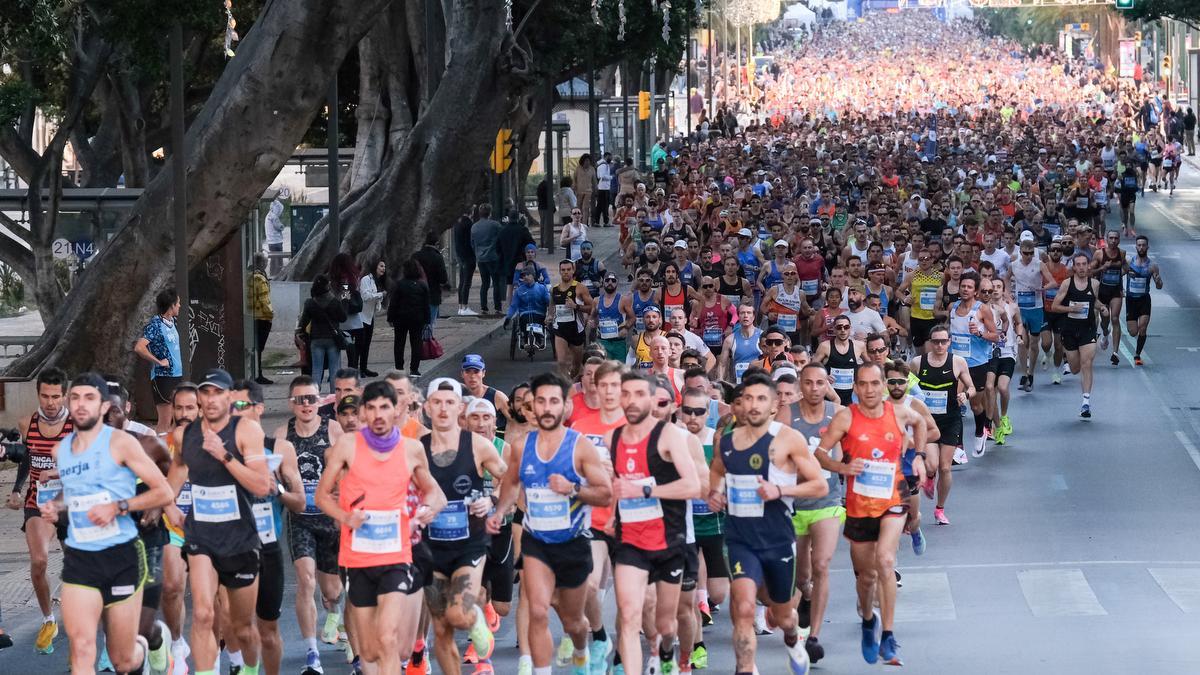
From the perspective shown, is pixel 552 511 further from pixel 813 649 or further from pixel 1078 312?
pixel 1078 312

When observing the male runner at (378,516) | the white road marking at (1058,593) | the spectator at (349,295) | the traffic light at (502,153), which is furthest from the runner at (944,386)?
the traffic light at (502,153)

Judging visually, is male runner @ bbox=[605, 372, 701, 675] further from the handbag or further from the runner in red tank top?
the handbag

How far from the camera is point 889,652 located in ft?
39.3

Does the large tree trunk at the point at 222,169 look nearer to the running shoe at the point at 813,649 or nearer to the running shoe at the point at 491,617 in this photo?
the running shoe at the point at 491,617

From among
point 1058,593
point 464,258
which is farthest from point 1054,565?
point 464,258

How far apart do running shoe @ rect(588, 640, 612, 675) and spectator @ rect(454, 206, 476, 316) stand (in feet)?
74.4

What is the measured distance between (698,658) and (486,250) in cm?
2161

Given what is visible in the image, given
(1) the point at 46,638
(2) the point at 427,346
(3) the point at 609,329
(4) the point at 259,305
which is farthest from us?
(2) the point at 427,346

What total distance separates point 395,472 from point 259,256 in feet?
48.6

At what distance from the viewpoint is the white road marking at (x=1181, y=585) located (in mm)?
13664

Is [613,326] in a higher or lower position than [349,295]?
lower

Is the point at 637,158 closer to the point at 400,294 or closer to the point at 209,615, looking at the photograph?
the point at 400,294

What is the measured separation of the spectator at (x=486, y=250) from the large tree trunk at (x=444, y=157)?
43.2 inches

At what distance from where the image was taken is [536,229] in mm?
53312
